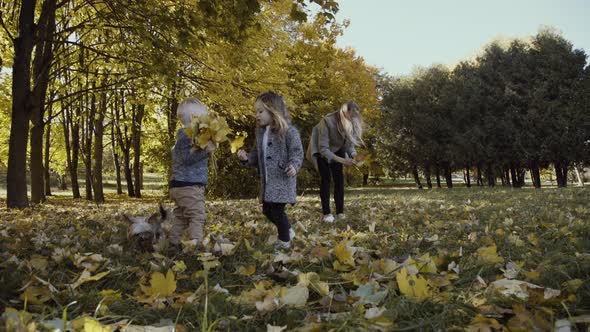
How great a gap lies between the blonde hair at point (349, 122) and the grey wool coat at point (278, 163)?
2128 millimetres

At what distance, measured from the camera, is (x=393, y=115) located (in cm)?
2927

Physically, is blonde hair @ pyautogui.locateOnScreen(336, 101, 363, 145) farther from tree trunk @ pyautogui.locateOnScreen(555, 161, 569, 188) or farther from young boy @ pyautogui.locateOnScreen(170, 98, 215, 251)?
tree trunk @ pyautogui.locateOnScreen(555, 161, 569, 188)

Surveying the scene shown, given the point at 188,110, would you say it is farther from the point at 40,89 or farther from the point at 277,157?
the point at 40,89

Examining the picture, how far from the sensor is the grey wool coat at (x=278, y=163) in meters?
4.03

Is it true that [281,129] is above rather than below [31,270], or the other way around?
above

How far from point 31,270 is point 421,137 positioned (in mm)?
27536

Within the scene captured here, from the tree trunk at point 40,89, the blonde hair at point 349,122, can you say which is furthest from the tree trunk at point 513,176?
the tree trunk at point 40,89

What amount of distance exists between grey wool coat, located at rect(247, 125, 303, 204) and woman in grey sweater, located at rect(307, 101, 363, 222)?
198 centimetres

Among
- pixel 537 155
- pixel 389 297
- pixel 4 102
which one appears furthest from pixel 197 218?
pixel 537 155

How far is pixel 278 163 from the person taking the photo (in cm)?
409

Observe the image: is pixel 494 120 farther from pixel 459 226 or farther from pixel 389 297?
pixel 389 297

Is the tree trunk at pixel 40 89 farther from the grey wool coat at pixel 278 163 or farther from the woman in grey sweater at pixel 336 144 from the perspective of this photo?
A: the grey wool coat at pixel 278 163

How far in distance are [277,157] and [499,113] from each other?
23785 mm

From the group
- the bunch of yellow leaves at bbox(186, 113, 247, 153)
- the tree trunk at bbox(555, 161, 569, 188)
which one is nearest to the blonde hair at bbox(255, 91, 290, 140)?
the bunch of yellow leaves at bbox(186, 113, 247, 153)
